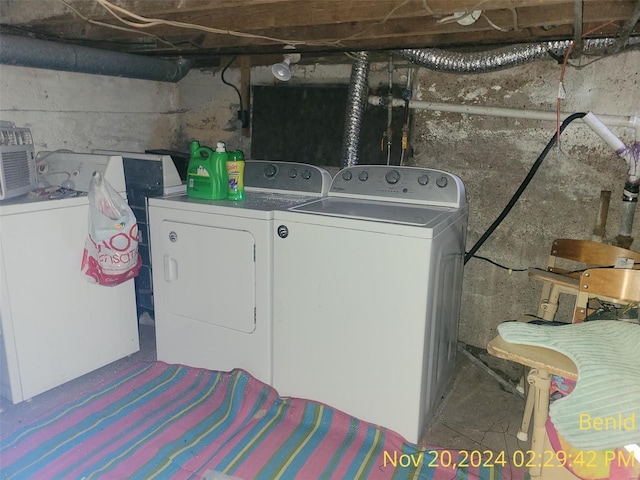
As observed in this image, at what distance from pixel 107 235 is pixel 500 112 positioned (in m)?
2.20

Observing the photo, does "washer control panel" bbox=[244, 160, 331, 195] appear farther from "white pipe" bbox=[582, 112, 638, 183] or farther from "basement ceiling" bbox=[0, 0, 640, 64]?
"white pipe" bbox=[582, 112, 638, 183]

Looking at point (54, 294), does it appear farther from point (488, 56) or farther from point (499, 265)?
point (488, 56)

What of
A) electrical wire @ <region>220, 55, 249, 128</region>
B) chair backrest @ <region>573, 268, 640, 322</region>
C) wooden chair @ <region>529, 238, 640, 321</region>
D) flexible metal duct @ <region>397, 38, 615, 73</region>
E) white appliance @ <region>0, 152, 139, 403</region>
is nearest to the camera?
chair backrest @ <region>573, 268, 640, 322</region>

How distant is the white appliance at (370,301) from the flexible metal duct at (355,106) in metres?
0.64

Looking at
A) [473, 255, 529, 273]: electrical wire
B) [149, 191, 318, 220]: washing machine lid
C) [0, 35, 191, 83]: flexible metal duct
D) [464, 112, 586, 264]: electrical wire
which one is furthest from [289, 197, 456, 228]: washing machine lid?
[0, 35, 191, 83]: flexible metal duct

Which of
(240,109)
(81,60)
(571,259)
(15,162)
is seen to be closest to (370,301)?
(571,259)

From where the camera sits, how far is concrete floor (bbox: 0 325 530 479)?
2.17 meters

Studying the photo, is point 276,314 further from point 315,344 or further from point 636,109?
point 636,109

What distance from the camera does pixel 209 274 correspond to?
235cm

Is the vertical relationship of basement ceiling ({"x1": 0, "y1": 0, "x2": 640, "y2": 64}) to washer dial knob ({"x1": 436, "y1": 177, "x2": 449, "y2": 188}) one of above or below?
above

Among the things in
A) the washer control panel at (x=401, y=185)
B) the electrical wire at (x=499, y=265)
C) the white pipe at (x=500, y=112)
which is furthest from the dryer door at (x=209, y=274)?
the electrical wire at (x=499, y=265)

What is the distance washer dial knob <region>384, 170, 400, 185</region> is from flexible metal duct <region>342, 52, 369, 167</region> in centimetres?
47

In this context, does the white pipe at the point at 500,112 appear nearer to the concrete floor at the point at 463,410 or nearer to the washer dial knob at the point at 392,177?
the washer dial knob at the point at 392,177

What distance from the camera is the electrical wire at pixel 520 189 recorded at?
8.15ft
